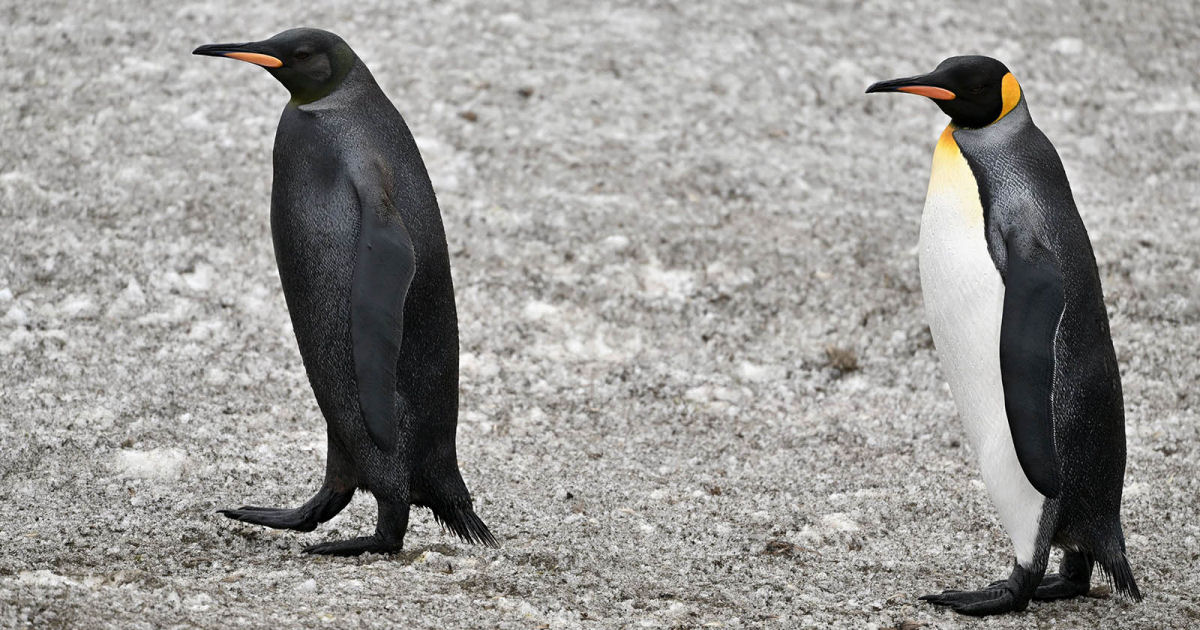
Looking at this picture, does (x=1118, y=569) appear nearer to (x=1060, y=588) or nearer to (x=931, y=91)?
(x=1060, y=588)

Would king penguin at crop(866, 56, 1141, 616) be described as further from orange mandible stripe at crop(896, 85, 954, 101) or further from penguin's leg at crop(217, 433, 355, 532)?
penguin's leg at crop(217, 433, 355, 532)

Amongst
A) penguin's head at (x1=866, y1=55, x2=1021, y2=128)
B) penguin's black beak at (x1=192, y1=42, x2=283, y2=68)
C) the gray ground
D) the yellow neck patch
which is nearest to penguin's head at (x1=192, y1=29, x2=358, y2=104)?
penguin's black beak at (x1=192, y1=42, x2=283, y2=68)

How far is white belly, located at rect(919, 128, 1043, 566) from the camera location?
3.46m

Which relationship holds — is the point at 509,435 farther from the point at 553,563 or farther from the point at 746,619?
the point at 746,619

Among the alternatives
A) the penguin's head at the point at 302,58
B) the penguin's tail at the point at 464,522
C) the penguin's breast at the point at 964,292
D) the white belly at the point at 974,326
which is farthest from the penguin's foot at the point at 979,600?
the penguin's head at the point at 302,58

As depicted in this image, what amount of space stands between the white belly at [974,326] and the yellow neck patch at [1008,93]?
0.54 feet

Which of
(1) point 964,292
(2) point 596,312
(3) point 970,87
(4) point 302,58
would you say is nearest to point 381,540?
(4) point 302,58

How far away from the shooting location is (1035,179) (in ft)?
11.4

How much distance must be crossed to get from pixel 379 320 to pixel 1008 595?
70.1 inches

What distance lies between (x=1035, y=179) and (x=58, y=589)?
8.65ft

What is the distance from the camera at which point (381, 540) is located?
3.57 m

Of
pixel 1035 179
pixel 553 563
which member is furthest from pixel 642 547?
pixel 1035 179

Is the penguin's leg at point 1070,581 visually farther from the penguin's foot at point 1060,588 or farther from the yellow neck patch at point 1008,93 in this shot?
the yellow neck patch at point 1008,93

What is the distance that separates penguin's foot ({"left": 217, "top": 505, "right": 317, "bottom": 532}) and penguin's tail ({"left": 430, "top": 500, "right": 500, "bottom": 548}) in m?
0.35
